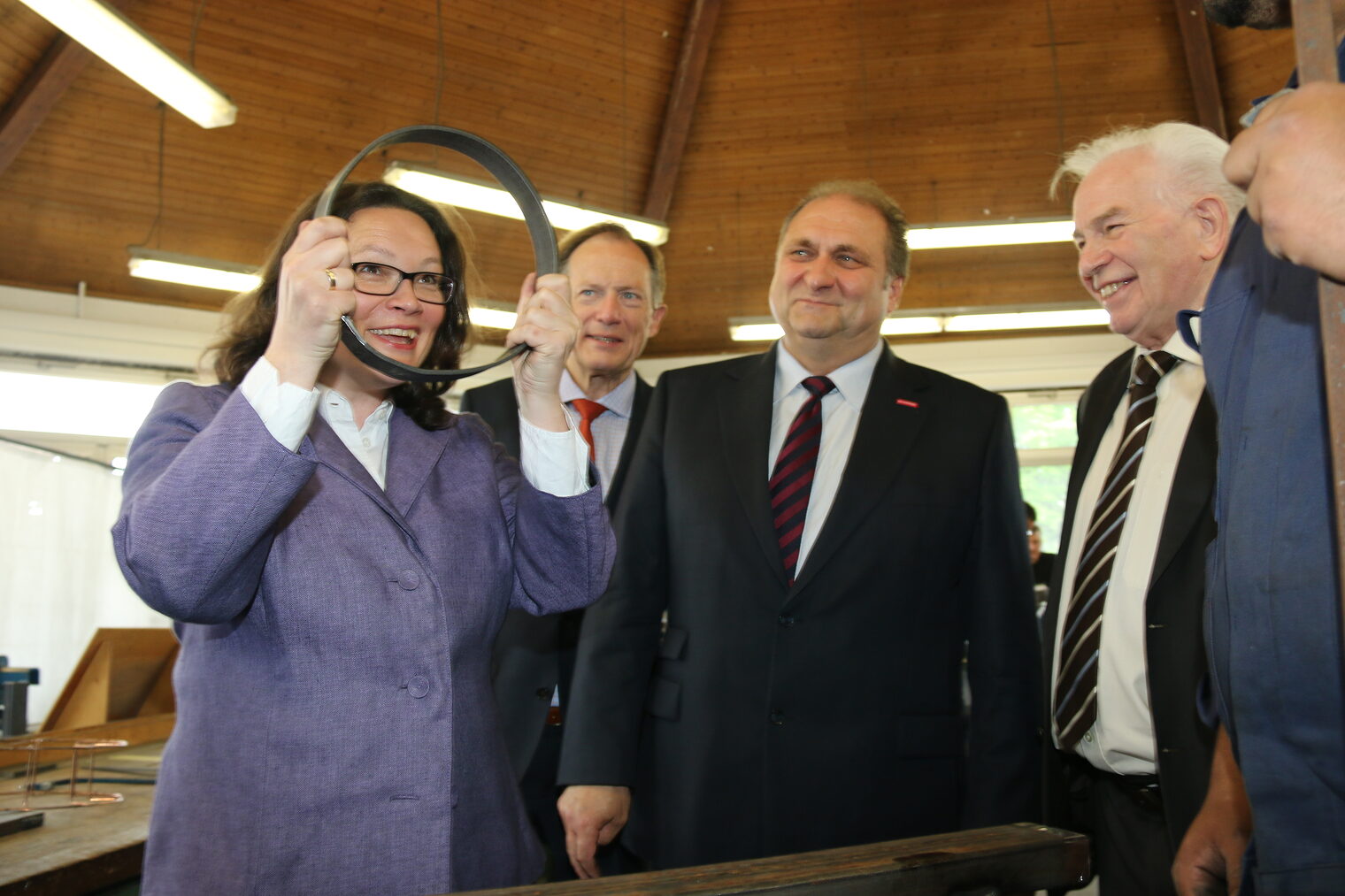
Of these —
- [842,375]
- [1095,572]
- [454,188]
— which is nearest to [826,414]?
[842,375]

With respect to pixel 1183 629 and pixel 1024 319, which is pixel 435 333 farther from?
pixel 1024 319

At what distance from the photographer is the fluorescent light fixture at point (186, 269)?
7512 mm

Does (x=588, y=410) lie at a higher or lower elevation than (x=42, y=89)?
lower

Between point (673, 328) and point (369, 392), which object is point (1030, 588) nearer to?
point (369, 392)

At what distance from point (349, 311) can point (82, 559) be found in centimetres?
920

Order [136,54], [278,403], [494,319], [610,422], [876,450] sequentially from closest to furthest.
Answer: [278,403] → [876,450] → [610,422] → [136,54] → [494,319]

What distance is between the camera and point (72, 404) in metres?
10.0

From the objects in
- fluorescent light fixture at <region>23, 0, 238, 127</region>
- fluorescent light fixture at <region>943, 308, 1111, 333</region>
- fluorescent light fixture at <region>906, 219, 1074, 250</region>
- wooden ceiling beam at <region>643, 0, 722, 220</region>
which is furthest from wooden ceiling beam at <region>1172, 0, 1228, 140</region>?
fluorescent light fixture at <region>23, 0, 238, 127</region>

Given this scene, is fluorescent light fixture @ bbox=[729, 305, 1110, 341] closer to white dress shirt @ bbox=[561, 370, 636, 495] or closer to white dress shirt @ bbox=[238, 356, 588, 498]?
white dress shirt @ bbox=[561, 370, 636, 495]

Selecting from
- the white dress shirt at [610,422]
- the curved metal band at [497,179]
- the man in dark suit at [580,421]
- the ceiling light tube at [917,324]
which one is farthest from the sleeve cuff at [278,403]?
the ceiling light tube at [917,324]

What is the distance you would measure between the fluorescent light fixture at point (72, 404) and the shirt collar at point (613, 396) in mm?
8194

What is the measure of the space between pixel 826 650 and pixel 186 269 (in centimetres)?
705

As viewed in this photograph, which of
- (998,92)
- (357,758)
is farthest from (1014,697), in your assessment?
(998,92)

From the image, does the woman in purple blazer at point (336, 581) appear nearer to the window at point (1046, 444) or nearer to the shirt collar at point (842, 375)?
the shirt collar at point (842, 375)
